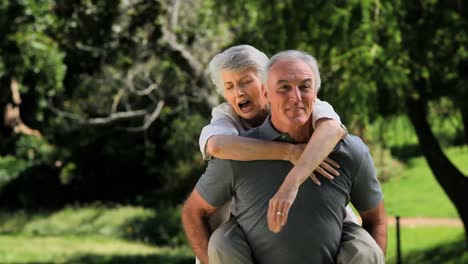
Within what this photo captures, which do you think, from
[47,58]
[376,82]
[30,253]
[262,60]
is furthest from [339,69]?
[30,253]

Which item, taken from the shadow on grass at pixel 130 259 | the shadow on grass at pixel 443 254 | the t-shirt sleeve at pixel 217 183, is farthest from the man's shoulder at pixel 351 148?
the shadow on grass at pixel 130 259

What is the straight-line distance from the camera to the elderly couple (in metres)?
2.27

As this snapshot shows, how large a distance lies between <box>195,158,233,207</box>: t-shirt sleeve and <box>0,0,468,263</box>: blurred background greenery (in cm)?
453

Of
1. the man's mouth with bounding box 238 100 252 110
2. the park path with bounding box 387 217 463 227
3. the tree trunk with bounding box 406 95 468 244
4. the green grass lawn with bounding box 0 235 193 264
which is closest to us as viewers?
the man's mouth with bounding box 238 100 252 110

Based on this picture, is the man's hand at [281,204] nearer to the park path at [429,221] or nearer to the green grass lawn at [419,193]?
the park path at [429,221]

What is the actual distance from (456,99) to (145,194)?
38.2 ft

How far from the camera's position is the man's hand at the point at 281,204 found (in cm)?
217

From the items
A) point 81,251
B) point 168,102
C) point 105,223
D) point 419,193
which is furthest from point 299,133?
point 105,223

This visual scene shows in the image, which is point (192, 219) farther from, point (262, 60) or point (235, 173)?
point (262, 60)

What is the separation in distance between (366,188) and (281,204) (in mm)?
334

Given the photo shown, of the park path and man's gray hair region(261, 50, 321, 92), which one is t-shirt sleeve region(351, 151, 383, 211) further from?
the park path

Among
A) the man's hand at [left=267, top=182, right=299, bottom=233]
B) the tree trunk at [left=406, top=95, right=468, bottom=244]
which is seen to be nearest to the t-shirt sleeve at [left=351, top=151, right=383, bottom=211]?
the man's hand at [left=267, top=182, right=299, bottom=233]

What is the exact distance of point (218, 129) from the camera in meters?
2.59

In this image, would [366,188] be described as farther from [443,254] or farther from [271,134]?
[443,254]
